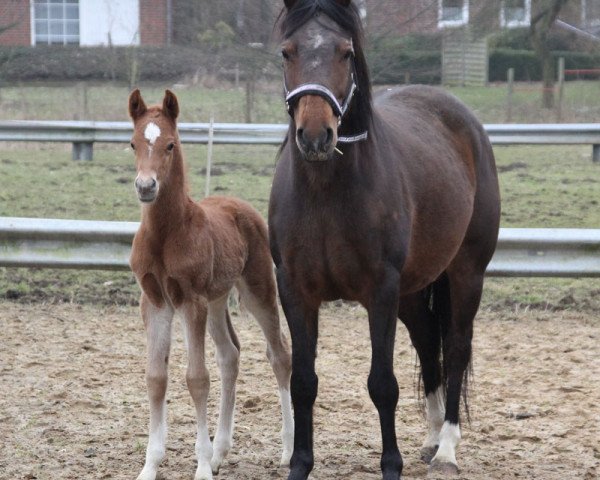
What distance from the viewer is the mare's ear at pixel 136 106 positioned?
4.72m

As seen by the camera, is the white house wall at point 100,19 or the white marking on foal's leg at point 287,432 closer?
the white marking on foal's leg at point 287,432

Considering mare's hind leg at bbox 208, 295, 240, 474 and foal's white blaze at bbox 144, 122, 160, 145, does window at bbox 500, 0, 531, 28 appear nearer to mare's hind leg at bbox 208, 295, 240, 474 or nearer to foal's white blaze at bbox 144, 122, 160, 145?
mare's hind leg at bbox 208, 295, 240, 474

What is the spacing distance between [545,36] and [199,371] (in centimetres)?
1714

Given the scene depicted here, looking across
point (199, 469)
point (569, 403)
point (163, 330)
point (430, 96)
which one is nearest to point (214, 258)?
point (163, 330)

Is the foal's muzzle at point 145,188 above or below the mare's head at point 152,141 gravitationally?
below

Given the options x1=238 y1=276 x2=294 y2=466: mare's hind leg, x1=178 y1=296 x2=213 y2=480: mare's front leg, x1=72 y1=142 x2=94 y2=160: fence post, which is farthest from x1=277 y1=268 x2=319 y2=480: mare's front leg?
x1=72 y1=142 x2=94 y2=160: fence post

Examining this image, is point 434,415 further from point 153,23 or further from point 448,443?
point 153,23

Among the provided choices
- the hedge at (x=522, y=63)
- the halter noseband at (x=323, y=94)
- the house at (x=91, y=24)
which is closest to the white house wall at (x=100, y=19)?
the house at (x=91, y=24)

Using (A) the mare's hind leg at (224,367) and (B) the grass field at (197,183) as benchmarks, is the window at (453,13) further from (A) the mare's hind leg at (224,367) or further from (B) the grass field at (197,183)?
(A) the mare's hind leg at (224,367)

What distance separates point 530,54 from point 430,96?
1956 cm

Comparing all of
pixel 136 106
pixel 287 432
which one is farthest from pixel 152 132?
pixel 287 432

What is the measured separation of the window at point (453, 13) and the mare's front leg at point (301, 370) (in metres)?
8.70

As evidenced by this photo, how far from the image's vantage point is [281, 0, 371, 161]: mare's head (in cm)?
406

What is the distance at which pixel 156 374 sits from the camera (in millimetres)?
4816
